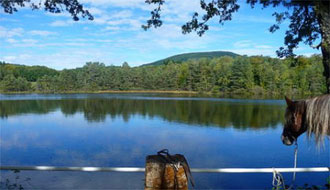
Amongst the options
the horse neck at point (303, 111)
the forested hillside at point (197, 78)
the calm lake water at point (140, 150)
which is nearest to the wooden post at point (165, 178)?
the horse neck at point (303, 111)

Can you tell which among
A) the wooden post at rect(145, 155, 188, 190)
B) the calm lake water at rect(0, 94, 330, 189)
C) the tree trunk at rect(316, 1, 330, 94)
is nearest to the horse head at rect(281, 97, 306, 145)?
the tree trunk at rect(316, 1, 330, 94)

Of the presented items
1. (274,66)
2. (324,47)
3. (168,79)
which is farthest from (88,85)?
(324,47)

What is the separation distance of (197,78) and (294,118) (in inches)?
2701

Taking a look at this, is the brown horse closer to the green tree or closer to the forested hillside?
the green tree

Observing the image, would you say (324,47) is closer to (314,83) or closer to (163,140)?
(163,140)

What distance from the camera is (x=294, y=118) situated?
7.64ft

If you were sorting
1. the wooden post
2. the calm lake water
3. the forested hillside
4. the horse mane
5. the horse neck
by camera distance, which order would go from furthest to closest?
1. the forested hillside
2. the calm lake water
3. the horse neck
4. the horse mane
5. the wooden post

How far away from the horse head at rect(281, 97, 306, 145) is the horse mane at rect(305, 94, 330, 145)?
8 cm

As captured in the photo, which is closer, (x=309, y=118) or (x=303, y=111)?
(x=309, y=118)

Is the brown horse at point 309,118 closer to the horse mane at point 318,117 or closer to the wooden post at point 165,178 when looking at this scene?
the horse mane at point 318,117

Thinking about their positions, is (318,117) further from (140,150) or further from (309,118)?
(140,150)

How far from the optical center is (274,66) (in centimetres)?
6438

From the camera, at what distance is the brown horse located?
2031 millimetres

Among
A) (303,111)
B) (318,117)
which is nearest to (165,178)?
(318,117)
